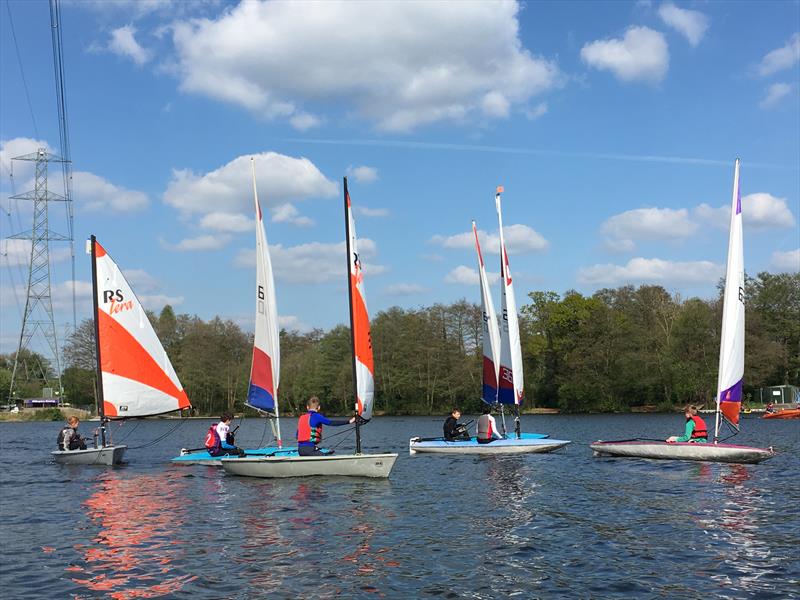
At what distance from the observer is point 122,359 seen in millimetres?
24922

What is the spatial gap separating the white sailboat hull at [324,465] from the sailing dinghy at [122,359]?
20.5ft

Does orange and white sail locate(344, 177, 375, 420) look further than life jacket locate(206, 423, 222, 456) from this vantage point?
No

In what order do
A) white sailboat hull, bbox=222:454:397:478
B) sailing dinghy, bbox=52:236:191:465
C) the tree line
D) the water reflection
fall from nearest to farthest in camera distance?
the water reflection, white sailboat hull, bbox=222:454:397:478, sailing dinghy, bbox=52:236:191:465, the tree line

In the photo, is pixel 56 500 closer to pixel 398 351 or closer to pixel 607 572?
pixel 607 572

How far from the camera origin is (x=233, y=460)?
20.5 m

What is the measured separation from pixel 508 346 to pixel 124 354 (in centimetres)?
1421

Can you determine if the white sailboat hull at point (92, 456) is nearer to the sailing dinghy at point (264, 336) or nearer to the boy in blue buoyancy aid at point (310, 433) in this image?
the sailing dinghy at point (264, 336)

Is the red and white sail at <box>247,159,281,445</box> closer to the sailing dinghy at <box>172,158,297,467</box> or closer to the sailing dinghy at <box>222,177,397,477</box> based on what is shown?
the sailing dinghy at <box>172,158,297,467</box>

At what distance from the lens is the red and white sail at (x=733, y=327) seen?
77.0 ft

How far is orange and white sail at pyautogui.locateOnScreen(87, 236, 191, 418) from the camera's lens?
2488 cm

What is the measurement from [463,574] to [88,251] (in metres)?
18.9

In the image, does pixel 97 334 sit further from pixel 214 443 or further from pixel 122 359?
pixel 214 443

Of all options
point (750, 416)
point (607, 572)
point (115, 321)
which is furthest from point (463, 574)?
point (750, 416)

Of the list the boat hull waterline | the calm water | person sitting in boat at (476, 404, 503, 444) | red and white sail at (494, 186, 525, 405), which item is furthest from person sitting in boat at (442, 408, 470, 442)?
the calm water
